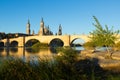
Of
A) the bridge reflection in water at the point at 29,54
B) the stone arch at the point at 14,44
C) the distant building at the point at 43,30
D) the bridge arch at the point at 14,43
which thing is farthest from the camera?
the distant building at the point at 43,30

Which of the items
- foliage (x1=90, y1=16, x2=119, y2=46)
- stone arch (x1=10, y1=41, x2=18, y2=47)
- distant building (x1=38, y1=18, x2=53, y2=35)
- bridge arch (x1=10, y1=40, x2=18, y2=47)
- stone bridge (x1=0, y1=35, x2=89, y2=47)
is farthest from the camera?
distant building (x1=38, y1=18, x2=53, y2=35)

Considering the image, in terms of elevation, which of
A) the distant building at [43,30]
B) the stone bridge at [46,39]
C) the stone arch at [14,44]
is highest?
the distant building at [43,30]

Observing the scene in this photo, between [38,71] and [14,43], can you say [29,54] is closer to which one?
[38,71]

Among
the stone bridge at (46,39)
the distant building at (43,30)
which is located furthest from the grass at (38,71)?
the distant building at (43,30)

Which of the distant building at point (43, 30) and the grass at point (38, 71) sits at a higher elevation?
the distant building at point (43, 30)

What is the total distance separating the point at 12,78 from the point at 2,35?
125m

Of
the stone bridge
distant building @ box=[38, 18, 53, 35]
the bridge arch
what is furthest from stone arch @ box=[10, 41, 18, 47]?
distant building @ box=[38, 18, 53, 35]

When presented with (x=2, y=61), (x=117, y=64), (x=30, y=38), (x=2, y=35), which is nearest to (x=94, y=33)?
(x=117, y=64)

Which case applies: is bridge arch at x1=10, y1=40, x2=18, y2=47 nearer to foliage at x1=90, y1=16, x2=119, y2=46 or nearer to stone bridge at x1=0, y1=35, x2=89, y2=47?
stone bridge at x1=0, y1=35, x2=89, y2=47

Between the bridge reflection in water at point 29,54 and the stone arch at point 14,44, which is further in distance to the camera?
the stone arch at point 14,44

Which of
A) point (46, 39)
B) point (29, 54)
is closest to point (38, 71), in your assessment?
point (29, 54)

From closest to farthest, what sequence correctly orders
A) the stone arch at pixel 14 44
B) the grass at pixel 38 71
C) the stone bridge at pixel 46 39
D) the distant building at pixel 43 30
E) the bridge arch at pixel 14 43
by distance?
the grass at pixel 38 71 < the stone bridge at pixel 46 39 < the stone arch at pixel 14 44 < the bridge arch at pixel 14 43 < the distant building at pixel 43 30

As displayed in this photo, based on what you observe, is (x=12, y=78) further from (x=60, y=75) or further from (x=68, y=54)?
(x=68, y=54)

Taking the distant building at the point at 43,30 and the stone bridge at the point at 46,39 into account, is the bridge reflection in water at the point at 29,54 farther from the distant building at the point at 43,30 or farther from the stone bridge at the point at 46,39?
the distant building at the point at 43,30
